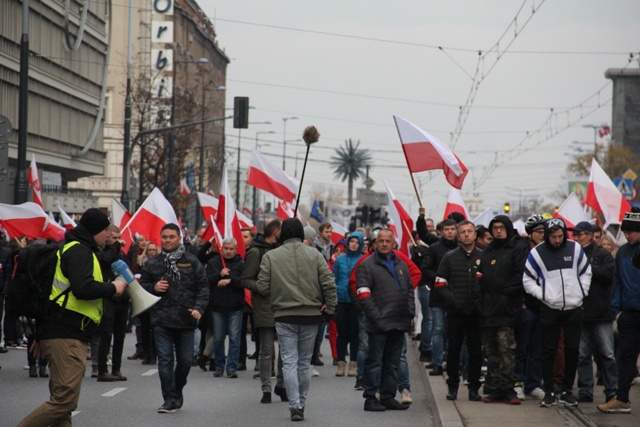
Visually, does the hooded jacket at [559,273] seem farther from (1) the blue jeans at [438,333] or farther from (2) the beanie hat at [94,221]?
(2) the beanie hat at [94,221]

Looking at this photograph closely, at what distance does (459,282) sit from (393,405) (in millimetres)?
1415

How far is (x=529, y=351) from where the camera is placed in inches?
549

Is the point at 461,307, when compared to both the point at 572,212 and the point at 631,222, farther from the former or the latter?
the point at 572,212

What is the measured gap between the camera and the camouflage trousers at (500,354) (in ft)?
42.3

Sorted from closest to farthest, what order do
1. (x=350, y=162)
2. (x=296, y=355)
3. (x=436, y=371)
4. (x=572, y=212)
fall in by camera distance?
(x=296, y=355) → (x=436, y=371) → (x=572, y=212) → (x=350, y=162)

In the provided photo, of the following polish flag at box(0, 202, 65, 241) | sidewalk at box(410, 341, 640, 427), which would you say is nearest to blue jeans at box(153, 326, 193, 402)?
sidewalk at box(410, 341, 640, 427)

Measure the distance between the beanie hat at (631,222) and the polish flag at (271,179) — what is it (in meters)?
8.21

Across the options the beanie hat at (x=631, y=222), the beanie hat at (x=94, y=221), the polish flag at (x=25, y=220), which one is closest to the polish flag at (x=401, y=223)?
the beanie hat at (x=631, y=222)

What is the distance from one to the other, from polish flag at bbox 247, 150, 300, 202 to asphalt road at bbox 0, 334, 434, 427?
364 cm

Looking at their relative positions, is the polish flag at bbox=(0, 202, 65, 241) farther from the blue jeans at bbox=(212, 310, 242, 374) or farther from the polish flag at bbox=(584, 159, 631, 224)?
the polish flag at bbox=(584, 159, 631, 224)

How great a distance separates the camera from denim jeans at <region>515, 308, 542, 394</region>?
1383 centimetres

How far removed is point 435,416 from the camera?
40.4 feet

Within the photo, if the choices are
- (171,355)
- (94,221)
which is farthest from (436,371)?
(94,221)

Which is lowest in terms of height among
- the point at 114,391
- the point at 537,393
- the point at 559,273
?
the point at 114,391
